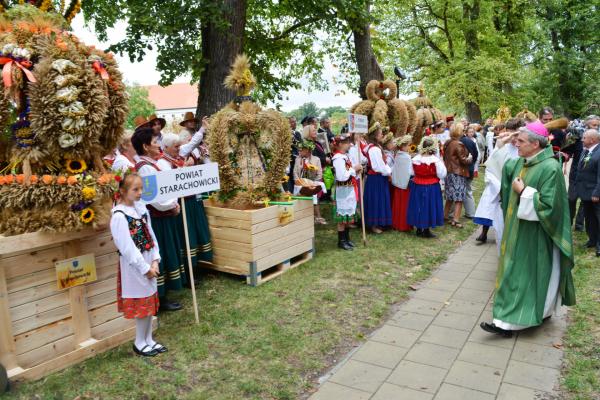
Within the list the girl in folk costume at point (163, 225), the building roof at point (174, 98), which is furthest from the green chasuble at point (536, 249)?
the building roof at point (174, 98)

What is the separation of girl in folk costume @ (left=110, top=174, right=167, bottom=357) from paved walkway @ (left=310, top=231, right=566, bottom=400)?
1.67 meters

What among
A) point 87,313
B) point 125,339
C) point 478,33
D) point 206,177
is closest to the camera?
point 87,313

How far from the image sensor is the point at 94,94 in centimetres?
373

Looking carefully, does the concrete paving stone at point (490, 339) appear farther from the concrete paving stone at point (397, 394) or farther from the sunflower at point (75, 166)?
the sunflower at point (75, 166)

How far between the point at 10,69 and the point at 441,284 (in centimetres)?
523

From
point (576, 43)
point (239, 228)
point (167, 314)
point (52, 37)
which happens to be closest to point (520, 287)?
point (239, 228)

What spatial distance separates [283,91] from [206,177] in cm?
866

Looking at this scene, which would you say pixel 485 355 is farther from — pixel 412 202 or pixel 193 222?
pixel 412 202

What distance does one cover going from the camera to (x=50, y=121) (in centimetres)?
359

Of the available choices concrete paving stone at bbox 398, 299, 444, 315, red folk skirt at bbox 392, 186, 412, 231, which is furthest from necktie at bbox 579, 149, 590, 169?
concrete paving stone at bbox 398, 299, 444, 315

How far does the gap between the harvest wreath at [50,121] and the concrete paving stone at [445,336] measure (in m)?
3.27

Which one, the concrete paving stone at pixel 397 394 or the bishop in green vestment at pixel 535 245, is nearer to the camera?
the concrete paving stone at pixel 397 394

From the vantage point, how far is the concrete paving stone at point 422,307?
5.07 m

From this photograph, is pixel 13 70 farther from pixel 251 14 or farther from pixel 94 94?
pixel 251 14
